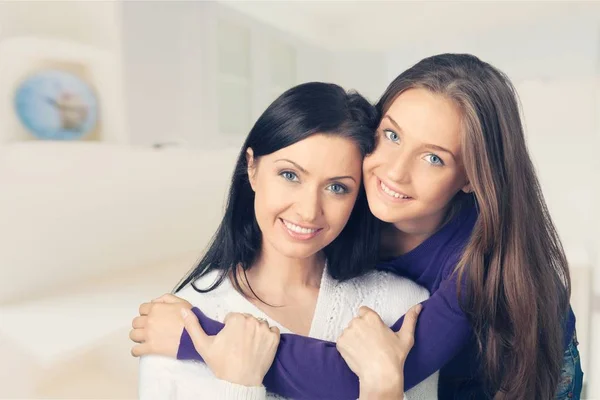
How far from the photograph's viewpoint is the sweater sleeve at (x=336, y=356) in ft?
2.75

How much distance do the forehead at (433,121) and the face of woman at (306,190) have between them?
3.8 inches

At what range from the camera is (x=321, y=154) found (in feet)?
2.78

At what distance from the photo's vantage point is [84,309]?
3.45 ft

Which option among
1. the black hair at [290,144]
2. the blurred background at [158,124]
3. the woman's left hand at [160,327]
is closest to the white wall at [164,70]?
the blurred background at [158,124]

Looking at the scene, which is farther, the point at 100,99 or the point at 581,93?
the point at 581,93

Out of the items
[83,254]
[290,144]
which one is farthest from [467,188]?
[83,254]

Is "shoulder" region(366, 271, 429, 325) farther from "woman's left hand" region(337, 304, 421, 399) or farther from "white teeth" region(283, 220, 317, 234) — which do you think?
"white teeth" region(283, 220, 317, 234)

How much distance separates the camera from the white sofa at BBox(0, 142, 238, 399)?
969 mm

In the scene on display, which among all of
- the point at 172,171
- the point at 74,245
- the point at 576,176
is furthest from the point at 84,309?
the point at 576,176

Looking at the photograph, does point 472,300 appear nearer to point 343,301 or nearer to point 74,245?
point 343,301

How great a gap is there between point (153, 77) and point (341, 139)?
473 millimetres

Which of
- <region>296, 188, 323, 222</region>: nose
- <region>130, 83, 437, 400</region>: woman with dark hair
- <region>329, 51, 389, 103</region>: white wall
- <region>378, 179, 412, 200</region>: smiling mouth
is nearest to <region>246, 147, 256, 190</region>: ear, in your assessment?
<region>130, 83, 437, 400</region>: woman with dark hair

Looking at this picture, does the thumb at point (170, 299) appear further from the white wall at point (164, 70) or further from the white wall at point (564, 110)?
the white wall at point (564, 110)

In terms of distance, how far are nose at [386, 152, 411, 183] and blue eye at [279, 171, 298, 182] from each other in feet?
0.48
